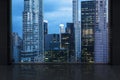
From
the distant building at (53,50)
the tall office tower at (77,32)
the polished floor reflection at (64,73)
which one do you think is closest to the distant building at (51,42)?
the distant building at (53,50)

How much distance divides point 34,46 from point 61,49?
0.81 meters

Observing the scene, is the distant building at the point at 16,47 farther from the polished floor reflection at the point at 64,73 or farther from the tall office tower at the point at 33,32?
the polished floor reflection at the point at 64,73

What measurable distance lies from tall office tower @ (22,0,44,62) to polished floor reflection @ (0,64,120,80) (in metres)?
0.58

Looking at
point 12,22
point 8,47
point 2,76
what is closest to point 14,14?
point 12,22

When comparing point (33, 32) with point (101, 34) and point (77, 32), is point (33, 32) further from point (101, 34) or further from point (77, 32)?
point (101, 34)

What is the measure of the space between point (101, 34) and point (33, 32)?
79.8 inches

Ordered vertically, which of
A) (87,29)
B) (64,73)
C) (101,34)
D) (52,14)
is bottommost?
(64,73)

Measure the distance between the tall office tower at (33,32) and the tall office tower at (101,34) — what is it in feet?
5.39

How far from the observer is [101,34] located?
382 inches

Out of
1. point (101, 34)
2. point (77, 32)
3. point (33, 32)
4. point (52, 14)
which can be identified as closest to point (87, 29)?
point (77, 32)

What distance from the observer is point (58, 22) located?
973cm

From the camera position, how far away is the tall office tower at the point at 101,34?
382 inches

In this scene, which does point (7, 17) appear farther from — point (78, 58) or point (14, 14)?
point (78, 58)

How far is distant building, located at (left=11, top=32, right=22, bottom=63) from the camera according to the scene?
9.80m
